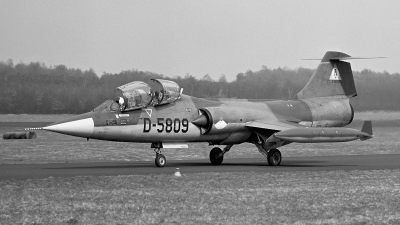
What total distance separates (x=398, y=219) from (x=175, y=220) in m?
3.55

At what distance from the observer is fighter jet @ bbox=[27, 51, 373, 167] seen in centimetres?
1936

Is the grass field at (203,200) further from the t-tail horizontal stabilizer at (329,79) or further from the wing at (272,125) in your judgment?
the t-tail horizontal stabilizer at (329,79)

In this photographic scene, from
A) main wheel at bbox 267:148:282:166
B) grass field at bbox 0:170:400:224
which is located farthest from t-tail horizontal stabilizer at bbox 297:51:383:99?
grass field at bbox 0:170:400:224

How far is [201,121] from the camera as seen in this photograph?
21125 millimetres

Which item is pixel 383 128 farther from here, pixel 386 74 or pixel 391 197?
pixel 391 197

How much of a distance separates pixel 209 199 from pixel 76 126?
7218mm

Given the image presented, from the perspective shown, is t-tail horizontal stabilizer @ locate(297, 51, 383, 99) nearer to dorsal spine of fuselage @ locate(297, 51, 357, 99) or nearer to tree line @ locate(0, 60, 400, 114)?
dorsal spine of fuselage @ locate(297, 51, 357, 99)

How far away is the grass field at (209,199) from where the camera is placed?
33.9 ft

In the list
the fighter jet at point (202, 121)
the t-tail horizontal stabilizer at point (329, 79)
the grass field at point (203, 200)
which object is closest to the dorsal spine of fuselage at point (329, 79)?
the t-tail horizontal stabilizer at point (329, 79)

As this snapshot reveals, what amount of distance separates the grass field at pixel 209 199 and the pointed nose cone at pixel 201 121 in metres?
3.81

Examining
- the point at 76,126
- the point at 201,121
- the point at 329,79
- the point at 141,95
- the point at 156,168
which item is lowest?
the point at 156,168

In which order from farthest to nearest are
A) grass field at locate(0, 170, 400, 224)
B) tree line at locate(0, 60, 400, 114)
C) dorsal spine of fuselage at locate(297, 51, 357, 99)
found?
tree line at locate(0, 60, 400, 114) → dorsal spine of fuselage at locate(297, 51, 357, 99) → grass field at locate(0, 170, 400, 224)

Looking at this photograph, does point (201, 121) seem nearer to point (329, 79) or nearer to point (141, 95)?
point (141, 95)

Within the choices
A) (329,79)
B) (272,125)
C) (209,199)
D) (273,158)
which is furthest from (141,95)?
(329,79)
